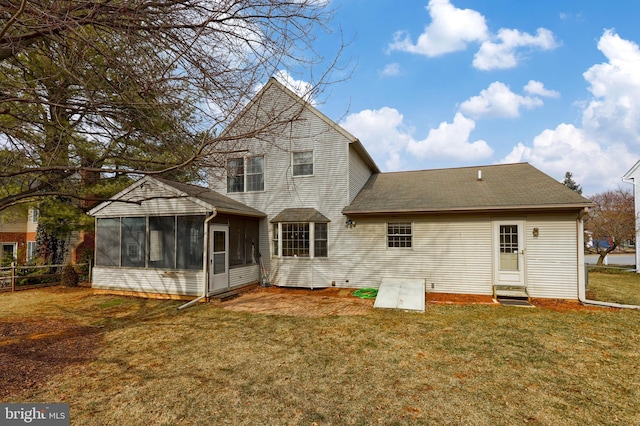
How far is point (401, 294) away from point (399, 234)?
8.22 ft

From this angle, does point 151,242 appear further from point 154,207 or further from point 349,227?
point 349,227

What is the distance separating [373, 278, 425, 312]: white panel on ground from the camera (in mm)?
8312

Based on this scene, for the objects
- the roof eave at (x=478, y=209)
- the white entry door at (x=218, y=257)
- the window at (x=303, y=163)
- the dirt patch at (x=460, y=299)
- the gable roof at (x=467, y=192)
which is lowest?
the dirt patch at (x=460, y=299)

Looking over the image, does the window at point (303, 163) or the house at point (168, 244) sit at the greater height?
the window at point (303, 163)

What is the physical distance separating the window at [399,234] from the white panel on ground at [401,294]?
1.24 meters

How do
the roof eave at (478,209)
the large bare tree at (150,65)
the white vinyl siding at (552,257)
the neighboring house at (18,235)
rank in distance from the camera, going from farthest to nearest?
the neighboring house at (18,235)
the white vinyl siding at (552,257)
the roof eave at (478,209)
the large bare tree at (150,65)

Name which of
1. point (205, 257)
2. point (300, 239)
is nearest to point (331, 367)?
point (205, 257)

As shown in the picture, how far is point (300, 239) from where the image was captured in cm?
1162

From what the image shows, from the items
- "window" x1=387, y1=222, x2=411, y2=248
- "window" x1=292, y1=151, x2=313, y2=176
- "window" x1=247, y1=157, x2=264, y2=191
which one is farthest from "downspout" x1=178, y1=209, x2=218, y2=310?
"window" x1=387, y1=222, x2=411, y2=248

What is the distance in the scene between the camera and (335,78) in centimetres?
405

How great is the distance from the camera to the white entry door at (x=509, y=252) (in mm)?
9516

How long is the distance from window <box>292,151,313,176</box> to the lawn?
20.1 ft

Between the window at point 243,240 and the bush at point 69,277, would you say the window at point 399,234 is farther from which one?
the bush at point 69,277

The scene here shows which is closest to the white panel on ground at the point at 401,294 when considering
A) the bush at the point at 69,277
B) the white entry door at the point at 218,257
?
the white entry door at the point at 218,257
